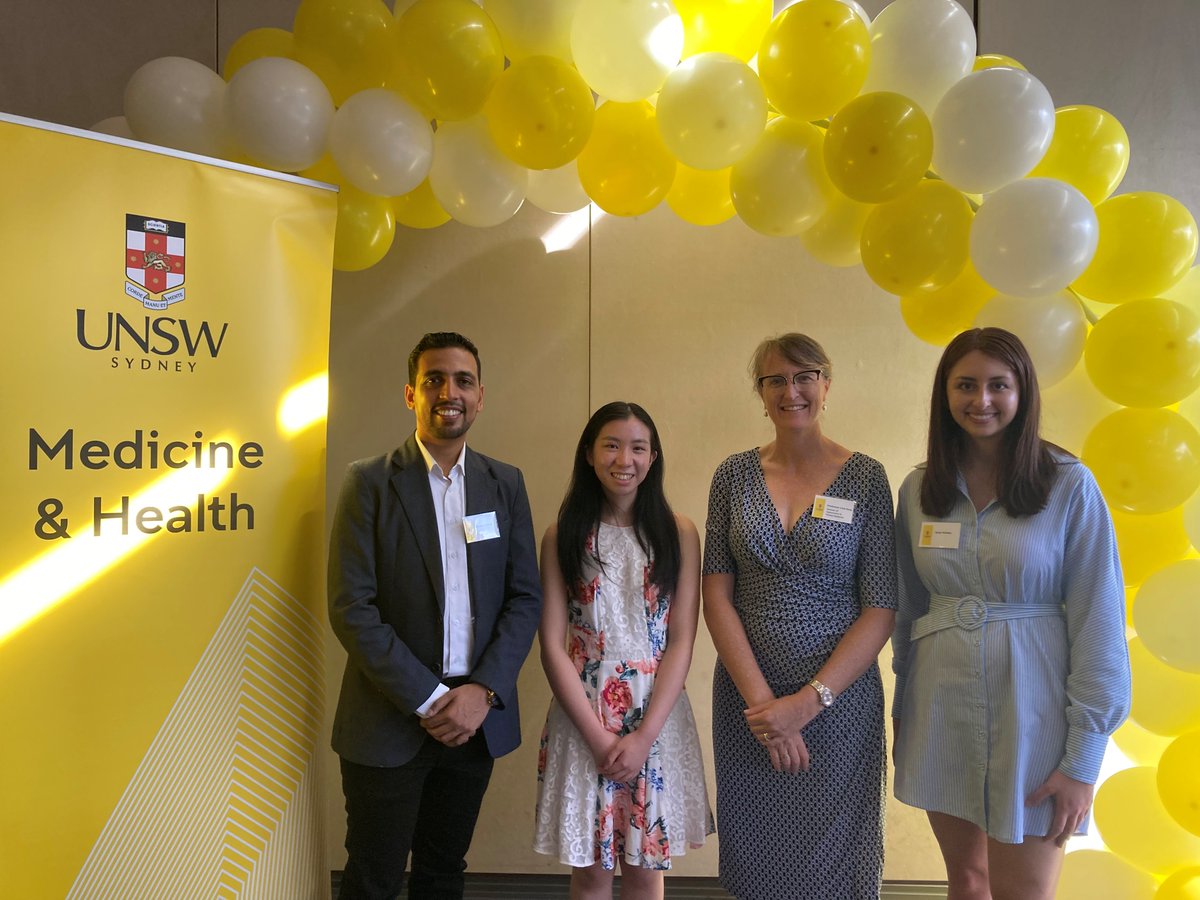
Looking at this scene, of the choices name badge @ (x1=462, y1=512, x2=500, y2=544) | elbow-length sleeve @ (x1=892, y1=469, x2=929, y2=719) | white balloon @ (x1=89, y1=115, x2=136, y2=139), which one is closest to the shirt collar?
name badge @ (x1=462, y1=512, x2=500, y2=544)

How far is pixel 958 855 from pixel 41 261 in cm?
247

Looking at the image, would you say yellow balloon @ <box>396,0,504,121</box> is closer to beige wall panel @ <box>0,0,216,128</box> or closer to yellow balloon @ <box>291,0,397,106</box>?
yellow balloon @ <box>291,0,397,106</box>

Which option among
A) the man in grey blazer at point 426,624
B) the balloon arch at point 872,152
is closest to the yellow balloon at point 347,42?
the balloon arch at point 872,152

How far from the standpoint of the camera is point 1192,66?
330cm

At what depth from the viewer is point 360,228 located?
2500 mm

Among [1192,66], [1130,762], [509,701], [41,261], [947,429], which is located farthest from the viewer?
[1192,66]

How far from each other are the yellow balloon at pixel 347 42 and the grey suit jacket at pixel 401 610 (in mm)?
Result: 1023

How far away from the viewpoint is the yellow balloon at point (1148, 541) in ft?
7.80

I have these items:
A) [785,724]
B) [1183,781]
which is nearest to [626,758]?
[785,724]

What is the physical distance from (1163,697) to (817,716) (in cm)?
100

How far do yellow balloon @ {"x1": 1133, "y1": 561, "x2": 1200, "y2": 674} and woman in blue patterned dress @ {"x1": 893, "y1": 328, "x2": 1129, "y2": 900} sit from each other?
0.50 m

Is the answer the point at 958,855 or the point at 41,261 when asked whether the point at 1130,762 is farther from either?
the point at 41,261

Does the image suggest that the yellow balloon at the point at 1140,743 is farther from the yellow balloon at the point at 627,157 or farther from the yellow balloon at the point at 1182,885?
the yellow balloon at the point at 627,157

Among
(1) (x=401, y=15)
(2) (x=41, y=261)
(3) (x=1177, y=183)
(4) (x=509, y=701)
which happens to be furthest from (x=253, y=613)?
(3) (x=1177, y=183)
